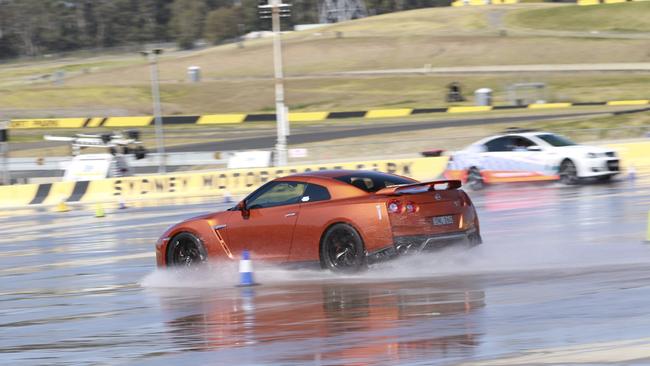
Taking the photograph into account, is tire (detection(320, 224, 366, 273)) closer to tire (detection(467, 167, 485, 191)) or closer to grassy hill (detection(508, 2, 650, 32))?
tire (detection(467, 167, 485, 191))

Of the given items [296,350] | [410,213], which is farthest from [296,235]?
[296,350]

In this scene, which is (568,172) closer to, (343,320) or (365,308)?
(365,308)

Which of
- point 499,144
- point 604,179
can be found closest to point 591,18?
point 604,179

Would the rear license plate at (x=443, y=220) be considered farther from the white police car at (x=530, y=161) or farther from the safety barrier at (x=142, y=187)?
the safety barrier at (x=142, y=187)

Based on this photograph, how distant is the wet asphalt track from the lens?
779 cm

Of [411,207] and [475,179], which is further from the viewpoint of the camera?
[475,179]

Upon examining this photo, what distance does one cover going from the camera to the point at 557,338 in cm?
777

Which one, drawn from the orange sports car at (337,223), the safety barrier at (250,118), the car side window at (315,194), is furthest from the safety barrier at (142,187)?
the car side window at (315,194)

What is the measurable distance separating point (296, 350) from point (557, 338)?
6.43 ft

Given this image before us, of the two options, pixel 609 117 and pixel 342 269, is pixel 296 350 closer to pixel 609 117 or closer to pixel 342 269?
pixel 342 269

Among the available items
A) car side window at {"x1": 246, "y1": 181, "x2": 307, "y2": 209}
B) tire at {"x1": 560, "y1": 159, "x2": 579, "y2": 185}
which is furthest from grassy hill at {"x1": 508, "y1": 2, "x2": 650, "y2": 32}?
car side window at {"x1": 246, "y1": 181, "x2": 307, "y2": 209}

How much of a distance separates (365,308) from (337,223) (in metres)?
2.52

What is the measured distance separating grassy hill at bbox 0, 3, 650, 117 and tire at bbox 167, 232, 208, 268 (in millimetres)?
51848

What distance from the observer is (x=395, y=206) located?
12.0 metres
